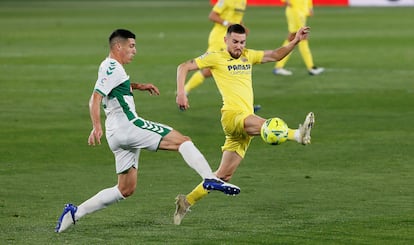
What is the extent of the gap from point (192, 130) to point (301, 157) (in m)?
3.36

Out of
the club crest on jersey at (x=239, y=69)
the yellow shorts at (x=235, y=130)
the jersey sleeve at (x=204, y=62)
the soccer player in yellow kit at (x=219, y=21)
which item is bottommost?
the soccer player in yellow kit at (x=219, y=21)

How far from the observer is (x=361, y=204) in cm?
1256

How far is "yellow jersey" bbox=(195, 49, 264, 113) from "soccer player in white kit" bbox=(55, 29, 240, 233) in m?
1.42

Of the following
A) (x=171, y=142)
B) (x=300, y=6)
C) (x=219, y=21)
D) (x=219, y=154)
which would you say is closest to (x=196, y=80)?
(x=219, y=21)

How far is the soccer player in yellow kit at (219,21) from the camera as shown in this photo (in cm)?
2272

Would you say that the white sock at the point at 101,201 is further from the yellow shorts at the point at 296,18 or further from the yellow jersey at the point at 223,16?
the yellow shorts at the point at 296,18

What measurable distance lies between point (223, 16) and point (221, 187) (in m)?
12.8

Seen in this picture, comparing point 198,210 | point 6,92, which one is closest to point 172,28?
point 6,92

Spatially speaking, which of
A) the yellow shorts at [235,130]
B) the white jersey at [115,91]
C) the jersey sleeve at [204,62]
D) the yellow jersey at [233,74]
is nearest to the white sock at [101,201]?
the white jersey at [115,91]

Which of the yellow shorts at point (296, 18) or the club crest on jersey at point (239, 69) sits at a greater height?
the club crest on jersey at point (239, 69)

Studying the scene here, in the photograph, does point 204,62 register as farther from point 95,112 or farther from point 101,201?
point 101,201

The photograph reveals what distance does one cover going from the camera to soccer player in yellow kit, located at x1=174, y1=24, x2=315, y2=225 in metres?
11.8

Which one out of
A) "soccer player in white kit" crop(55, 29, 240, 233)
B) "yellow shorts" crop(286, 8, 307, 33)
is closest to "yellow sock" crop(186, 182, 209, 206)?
"soccer player in white kit" crop(55, 29, 240, 233)

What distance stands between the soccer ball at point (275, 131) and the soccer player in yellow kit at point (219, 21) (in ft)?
36.8
